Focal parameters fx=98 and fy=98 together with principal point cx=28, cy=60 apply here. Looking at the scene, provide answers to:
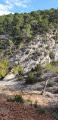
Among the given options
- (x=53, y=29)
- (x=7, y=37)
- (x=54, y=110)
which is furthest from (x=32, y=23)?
(x=54, y=110)

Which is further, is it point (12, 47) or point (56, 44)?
point (56, 44)

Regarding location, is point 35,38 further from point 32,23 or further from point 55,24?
point 55,24

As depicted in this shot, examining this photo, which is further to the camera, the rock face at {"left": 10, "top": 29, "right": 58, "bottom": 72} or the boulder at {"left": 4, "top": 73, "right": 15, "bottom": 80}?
the rock face at {"left": 10, "top": 29, "right": 58, "bottom": 72}

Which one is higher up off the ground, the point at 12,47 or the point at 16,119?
the point at 12,47

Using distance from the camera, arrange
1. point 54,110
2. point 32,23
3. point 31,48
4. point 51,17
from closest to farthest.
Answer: point 54,110
point 31,48
point 32,23
point 51,17

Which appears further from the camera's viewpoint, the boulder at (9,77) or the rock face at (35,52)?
the rock face at (35,52)

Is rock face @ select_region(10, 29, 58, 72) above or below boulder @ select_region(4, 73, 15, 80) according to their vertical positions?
above

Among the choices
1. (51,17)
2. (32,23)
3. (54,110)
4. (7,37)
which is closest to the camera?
(54,110)

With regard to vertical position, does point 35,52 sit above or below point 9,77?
above

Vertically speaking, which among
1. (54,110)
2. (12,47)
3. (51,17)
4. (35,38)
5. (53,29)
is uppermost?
(51,17)

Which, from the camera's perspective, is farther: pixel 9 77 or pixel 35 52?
pixel 35 52

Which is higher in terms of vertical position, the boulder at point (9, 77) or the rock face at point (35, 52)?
the rock face at point (35, 52)
